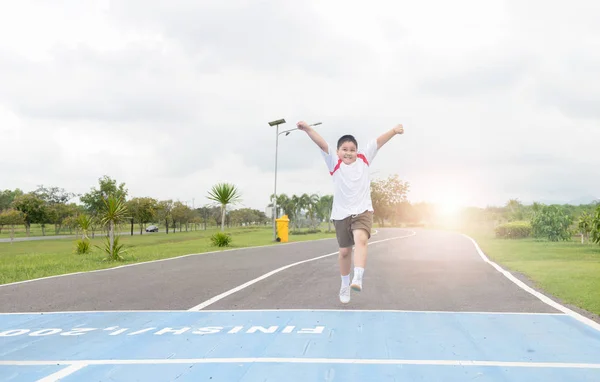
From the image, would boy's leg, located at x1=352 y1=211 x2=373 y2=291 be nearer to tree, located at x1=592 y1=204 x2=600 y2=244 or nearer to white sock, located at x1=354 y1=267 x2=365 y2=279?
white sock, located at x1=354 y1=267 x2=365 y2=279

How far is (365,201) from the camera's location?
6.47 metres

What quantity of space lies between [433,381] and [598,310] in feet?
13.7

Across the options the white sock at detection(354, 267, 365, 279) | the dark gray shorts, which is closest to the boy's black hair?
the dark gray shorts

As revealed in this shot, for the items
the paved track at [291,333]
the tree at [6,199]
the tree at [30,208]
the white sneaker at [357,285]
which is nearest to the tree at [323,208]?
the tree at [30,208]

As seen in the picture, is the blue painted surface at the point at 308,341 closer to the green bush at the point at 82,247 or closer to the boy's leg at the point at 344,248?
the boy's leg at the point at 344,248

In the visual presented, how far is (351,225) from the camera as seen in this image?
6520 millimetres

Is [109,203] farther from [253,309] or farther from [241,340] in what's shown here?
[241,340]

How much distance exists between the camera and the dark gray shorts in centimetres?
640

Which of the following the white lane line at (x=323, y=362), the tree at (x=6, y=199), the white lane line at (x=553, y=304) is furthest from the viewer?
the tree at (x=6, y=199)

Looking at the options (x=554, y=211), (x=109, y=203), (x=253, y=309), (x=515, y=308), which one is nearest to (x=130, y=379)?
(x=253, y=309)

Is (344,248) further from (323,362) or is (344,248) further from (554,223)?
(554,223)

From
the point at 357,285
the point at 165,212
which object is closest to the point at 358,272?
the point at 357,285

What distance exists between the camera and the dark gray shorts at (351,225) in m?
6.40

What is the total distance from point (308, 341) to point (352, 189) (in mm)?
2202
